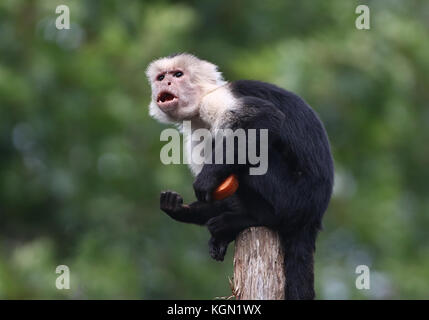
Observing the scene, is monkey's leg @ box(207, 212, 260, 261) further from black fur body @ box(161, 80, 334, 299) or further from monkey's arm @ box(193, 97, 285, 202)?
monkey's arm @ box(193, 97, 285, 202)

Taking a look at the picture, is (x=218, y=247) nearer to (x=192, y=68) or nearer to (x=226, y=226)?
(x=226, y=226)

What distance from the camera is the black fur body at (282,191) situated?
22.7ft

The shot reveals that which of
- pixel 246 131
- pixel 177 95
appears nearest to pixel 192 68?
pixel 177 95

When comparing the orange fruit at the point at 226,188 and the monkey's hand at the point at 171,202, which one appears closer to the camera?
the orange fruit at the point at 226,188

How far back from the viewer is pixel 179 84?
7.84 meters

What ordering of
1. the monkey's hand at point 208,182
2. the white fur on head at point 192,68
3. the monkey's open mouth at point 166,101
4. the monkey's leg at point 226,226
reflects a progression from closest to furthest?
the monkey's hand at point 208,182
the monkey's leg at point 226,226
the monkey's open mouth at point 166,101
the white fur on head at point 192,68

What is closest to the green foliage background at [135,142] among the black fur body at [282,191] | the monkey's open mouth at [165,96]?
the monkey's open mouth at [165,96]

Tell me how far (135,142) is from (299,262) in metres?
8.17

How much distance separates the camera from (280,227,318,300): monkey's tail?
688 centimetres

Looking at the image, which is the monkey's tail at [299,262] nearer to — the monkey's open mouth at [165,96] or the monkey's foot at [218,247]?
the monkey's foot at [218,247]

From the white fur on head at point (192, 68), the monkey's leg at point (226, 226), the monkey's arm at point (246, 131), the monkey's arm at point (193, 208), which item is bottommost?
the monkey's leg at point (226, 226)

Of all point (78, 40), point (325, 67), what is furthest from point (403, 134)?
point (78, 40)

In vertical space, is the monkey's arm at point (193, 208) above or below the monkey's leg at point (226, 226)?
above

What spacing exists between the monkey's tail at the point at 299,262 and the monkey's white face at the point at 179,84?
163cm
